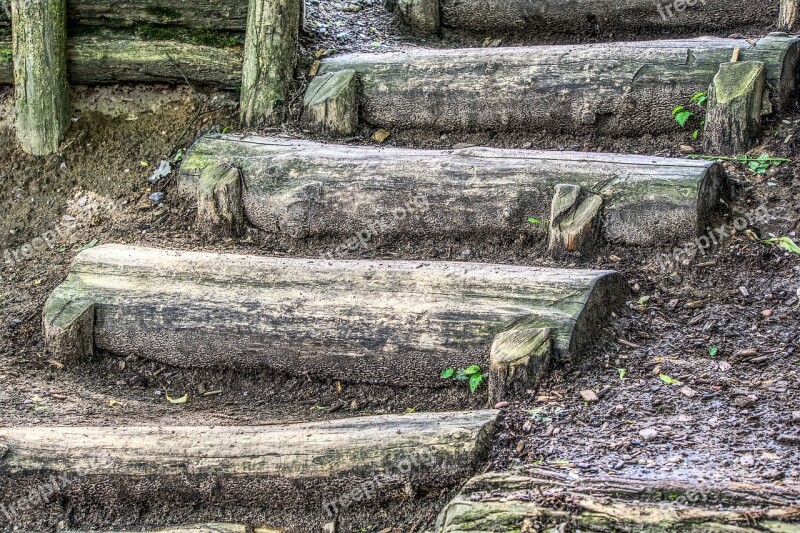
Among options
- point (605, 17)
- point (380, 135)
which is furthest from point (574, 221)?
point (605, 17)

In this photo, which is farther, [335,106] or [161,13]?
[161,13]

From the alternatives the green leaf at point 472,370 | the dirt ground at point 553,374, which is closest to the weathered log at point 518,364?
the dirt ground at point 553,374

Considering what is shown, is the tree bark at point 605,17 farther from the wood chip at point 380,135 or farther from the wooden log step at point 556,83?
the wood chip at point 380,135

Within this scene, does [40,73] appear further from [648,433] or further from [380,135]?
[648,433]

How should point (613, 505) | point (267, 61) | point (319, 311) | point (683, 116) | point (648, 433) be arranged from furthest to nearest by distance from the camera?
1. point (267, 61)
2. point (683, 116)
3. point (319, 311)
4. point (648, 433)
5. point (613, 505)

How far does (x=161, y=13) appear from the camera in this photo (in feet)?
17.8

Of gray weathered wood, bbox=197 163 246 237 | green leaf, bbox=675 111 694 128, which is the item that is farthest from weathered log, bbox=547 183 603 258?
gray weathered wood, bbox=197 163 246 237

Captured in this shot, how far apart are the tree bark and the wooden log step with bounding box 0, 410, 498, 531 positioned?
338cm

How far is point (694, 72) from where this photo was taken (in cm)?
461

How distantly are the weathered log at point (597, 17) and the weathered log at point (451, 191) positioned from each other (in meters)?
1.61

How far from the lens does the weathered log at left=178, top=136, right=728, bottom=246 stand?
4.04m

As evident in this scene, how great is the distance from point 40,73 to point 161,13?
815mm

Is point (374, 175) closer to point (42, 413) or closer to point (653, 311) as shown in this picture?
point (653, 311)

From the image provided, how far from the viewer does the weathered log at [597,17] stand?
5348 millimetres
